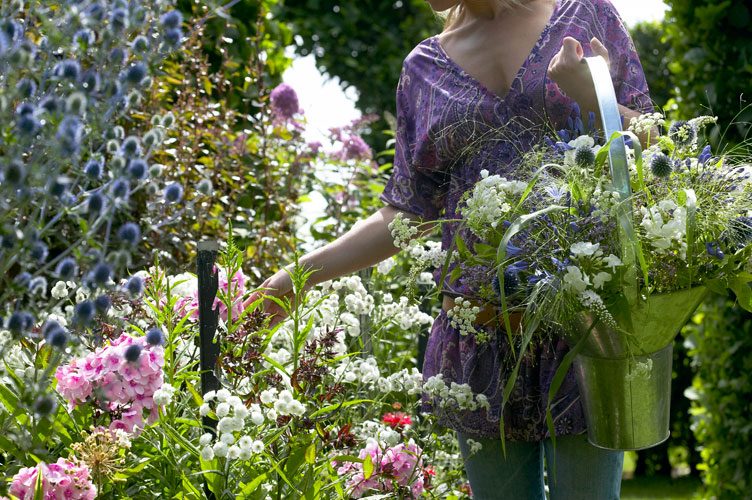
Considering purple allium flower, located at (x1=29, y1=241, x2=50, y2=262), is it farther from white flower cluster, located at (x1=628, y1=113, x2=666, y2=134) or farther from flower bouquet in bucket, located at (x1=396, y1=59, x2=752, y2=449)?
white flower cluster, located at (x1=628, y1=113, x2=666, y2=134)

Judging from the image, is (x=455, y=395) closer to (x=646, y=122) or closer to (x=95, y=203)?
(x=646, y=122)

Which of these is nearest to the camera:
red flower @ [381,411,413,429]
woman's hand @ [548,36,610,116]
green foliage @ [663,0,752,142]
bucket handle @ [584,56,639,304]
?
bucket handle @ [584,56,639,304]

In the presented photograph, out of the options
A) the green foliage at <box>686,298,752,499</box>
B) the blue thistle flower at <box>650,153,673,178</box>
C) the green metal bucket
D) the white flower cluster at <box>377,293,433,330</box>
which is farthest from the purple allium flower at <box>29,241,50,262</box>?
the green foliage at <box>686,298,752,499</box>

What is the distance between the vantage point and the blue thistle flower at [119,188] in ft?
4.20

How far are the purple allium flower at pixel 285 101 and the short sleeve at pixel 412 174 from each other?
173 cm

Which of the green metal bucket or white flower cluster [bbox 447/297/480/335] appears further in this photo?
white flower cluster [bbox 447/297/480/335]

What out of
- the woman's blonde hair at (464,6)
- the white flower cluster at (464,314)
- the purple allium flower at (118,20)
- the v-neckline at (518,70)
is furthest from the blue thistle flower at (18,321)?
the woman's blonde hair at (464,6)

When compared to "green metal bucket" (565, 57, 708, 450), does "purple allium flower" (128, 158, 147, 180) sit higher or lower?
higher

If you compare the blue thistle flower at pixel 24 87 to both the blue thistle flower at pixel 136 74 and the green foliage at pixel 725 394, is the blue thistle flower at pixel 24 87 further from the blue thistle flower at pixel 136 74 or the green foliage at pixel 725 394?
the green foliage at pixel 725 394

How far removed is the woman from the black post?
0.21 metres

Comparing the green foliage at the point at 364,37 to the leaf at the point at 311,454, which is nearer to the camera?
the leaf at the point at 311,454

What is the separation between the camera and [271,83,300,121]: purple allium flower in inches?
155

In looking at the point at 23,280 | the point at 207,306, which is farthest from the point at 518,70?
the point at 23,280

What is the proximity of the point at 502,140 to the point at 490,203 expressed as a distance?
42 cm
